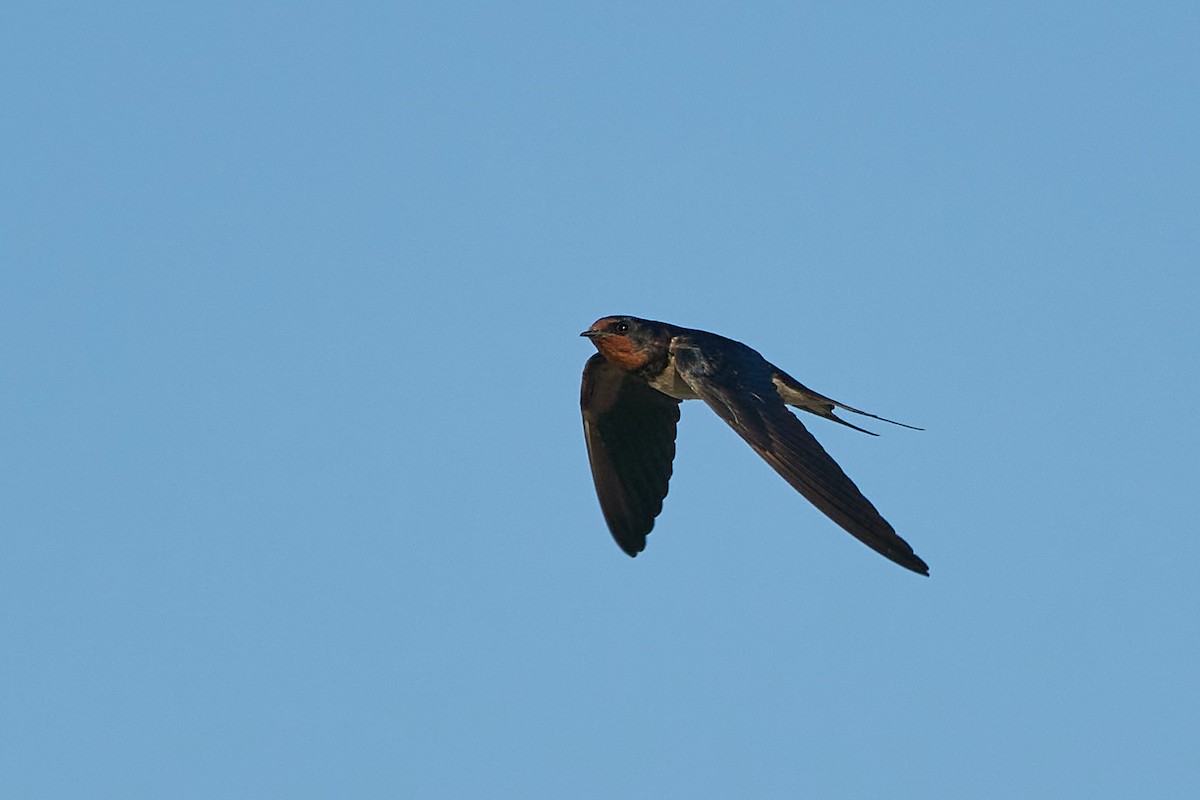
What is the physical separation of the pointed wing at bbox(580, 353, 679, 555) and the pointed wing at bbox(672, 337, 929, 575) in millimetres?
1046

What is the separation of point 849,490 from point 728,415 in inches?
58.1

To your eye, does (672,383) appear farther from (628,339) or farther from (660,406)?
(660,406)

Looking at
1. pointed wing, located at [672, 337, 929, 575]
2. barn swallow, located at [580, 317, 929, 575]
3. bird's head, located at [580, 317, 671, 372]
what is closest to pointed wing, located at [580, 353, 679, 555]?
barn swallow, located at [580, 317, 929, 575]

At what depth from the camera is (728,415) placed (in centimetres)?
1135

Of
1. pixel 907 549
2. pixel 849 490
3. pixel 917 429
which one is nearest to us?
pixel 907 549

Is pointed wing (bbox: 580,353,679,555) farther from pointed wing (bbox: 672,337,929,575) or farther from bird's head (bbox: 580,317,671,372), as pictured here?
pointed wing (bbox: 672,337,929,575)

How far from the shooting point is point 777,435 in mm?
10922

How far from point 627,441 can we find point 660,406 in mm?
356

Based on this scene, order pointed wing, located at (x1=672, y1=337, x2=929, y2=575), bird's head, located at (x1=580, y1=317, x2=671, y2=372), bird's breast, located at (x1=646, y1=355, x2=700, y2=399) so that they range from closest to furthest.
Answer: pointed wing, located at (x1=672, y1=337, x2=929, y2=575) → bird's breast, located at (x1=646, y1=355, x2=700, y2=399) → bird's head, located at (x1=580, y1=317, x2=671, y2=372)

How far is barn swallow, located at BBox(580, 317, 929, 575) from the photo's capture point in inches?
432

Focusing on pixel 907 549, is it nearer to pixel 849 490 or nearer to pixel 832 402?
pixel 849 490

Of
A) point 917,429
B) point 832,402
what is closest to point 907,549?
point 917,429

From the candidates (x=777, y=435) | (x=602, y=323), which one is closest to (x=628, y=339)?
(x=602, y=323)

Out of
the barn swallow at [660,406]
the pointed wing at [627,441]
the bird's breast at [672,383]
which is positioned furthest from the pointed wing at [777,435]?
the pointed wing at [627,441]
